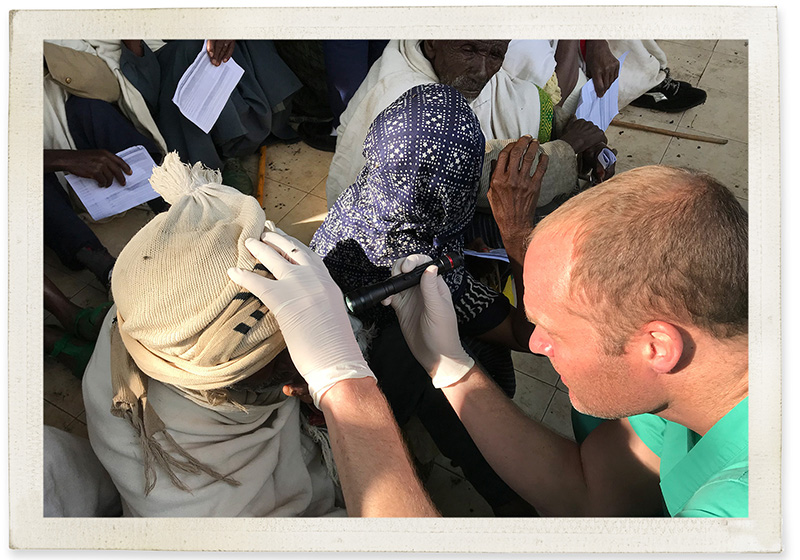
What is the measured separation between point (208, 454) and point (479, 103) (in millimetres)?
1799

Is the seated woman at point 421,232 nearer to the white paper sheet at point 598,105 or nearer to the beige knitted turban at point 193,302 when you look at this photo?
the beige knitted turban at point 193,302

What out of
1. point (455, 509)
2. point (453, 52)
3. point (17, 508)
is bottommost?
point (455, 509)

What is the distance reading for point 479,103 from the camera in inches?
98.0

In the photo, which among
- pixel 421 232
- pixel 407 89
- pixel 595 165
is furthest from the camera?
pixel 595 165

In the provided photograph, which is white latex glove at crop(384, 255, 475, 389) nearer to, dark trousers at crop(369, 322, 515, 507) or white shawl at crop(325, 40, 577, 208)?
dark trousers at crop(369, 322, 515, 507)

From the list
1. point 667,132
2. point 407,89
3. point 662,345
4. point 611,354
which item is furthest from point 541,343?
point 667,132

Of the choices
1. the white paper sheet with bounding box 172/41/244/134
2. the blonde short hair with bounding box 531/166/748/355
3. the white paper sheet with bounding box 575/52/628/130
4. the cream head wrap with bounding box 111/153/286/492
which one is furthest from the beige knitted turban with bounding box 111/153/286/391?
the white paper sheet with bounding box 575/52/628/130

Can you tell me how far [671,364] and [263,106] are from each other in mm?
2595

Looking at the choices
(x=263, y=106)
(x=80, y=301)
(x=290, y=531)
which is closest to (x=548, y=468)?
(x=290, y=531)

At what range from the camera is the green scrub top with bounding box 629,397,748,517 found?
1235 mm

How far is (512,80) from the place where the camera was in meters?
2.62

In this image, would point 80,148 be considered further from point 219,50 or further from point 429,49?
point 429,49

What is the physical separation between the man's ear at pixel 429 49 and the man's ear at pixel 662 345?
1.53 metres

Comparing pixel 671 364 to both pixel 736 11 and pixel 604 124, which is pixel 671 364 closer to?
pixel 736 11
